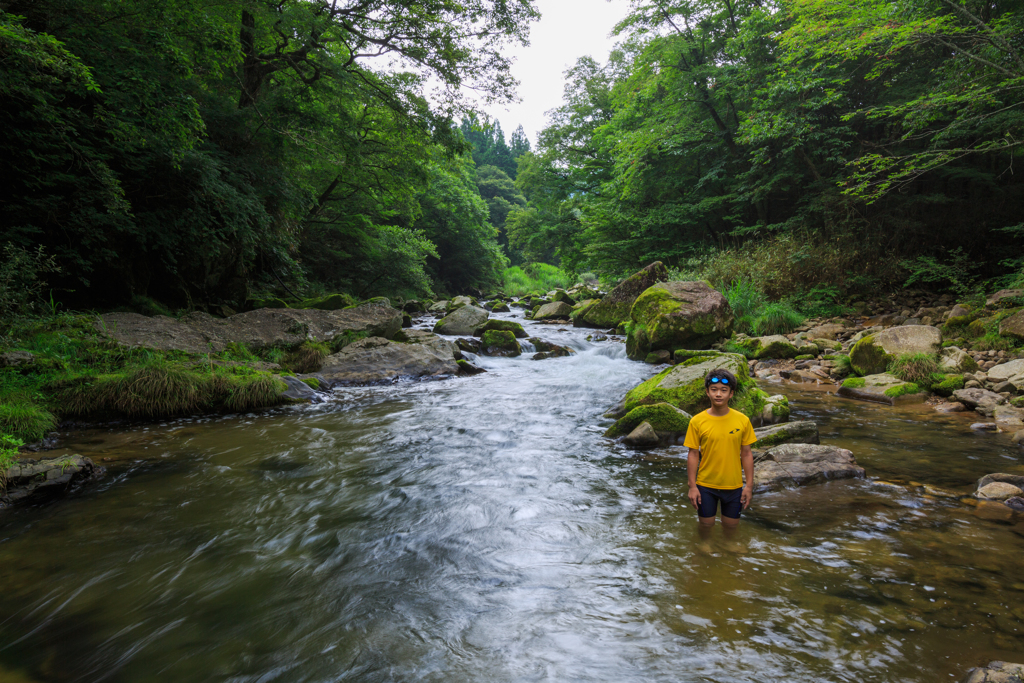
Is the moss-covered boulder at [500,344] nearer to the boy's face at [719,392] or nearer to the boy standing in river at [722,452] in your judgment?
the boy standing in river at [722,452]

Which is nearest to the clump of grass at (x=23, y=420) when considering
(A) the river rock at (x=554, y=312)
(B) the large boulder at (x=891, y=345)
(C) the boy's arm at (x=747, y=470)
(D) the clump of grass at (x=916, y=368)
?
(C) the boy's arm at (x=747, y=470)

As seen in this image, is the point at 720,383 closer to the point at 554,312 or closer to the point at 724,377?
the point at 724,377

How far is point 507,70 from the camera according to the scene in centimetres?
1196

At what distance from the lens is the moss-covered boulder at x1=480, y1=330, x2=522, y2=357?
12.6m

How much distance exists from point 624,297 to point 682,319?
489 centimetres

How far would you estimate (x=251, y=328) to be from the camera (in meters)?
9.80

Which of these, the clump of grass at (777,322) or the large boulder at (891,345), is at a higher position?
the clump of grass at (777,322)

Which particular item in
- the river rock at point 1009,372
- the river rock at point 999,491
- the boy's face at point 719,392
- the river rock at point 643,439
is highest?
the boy's face at point 719,392

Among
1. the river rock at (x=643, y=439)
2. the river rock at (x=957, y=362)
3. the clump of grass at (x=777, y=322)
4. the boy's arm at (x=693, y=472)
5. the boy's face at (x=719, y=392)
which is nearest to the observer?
the boy's face at (x=719, y=392)

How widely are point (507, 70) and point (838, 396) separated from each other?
11.0 m

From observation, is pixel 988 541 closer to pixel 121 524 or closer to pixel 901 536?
pixel 901 536

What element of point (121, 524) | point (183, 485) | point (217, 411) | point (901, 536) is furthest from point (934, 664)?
point (217, 411)

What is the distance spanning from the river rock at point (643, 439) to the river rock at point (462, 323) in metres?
10.2

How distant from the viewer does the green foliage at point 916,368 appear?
703cm
